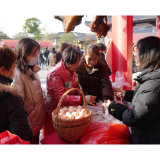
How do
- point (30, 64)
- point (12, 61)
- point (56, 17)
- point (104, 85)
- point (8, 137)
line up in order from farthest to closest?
point (104, 85) < point (56, 17) < point (30, 64) < point (12, 61) < point (8, 137)

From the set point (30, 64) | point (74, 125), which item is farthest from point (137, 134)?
point (30, 64)

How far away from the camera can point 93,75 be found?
2.00 meters

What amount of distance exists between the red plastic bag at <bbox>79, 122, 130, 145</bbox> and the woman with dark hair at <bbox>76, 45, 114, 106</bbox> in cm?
83

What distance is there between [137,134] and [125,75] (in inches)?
81.8

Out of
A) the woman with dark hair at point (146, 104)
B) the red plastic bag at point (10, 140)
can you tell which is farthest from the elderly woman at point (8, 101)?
the woman with dark hair at point (146, 104)

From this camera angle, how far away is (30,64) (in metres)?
1.37

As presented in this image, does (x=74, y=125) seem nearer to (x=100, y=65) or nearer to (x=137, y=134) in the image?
(x=137, y=134)

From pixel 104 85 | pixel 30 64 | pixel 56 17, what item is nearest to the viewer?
pixel 30 64

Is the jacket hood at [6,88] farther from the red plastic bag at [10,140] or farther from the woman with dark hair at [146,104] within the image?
the woman with dark hair at [146,104]

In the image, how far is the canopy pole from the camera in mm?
2820

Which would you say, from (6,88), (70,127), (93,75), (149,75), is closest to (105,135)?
(70,127)

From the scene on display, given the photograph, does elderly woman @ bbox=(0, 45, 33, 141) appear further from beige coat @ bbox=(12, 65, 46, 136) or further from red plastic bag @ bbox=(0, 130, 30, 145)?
beige coat @ bbox=(12, 65, 46, 136)

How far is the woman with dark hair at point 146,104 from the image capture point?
872mm

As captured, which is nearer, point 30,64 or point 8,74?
point 8,74
